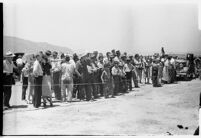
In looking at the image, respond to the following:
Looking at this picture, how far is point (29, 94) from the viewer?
5730 millimetres

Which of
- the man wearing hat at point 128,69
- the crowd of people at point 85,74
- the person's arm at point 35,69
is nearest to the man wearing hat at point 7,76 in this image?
the crowd of people at point 85,74

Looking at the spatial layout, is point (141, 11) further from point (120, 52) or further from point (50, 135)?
point (50, 135)

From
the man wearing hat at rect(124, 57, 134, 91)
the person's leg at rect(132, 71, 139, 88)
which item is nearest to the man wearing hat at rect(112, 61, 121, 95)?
the man wearing hat at rect(124, 57, 134, 91)

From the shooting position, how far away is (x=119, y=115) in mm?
5879

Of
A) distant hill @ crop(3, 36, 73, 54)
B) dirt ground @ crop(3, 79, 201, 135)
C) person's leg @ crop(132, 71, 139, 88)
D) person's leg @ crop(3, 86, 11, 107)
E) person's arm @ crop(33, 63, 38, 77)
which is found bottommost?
dirt ground @ crop(3, 79, 201, 135)

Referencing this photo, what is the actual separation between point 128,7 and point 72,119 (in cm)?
208

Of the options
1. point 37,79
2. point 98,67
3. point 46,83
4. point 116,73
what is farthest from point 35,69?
point 116,73

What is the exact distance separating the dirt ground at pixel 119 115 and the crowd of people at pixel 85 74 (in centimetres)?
13

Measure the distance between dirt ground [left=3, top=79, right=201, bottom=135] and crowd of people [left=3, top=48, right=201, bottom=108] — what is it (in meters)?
0.13

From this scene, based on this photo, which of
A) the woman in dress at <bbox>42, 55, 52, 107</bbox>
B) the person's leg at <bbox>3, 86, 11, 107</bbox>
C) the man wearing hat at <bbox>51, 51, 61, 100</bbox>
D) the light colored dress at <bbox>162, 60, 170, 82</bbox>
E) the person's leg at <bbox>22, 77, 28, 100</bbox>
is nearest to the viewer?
the person's leg at <bbox>3, 86, 11, 107</bbox>

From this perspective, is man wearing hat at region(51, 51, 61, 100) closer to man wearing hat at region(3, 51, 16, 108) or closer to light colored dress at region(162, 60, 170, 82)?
man wearing hat at region(3, 51, 16, 108)

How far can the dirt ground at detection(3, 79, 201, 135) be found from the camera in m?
5.66

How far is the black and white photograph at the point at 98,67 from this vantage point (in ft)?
18.6

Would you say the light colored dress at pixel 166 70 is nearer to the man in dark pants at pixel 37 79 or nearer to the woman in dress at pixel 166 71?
the woman in dress at pixel 166 71
